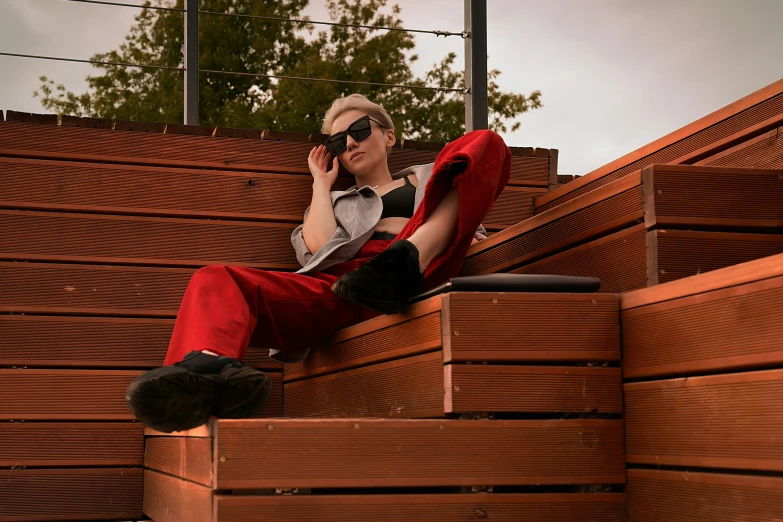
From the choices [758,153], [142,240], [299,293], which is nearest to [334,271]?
[299,293]

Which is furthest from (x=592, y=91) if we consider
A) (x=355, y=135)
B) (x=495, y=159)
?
(x=495, y=159)

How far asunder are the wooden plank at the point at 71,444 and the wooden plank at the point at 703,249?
189 cm

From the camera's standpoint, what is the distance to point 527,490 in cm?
198

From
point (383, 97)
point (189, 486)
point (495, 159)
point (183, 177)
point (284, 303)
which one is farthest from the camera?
point (383, 97)

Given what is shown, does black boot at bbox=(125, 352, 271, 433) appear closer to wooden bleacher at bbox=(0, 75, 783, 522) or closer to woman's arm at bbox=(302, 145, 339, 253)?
wooden bleacher at bbox=(0, 75, 783, 522)

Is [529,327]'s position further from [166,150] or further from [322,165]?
[166,150]

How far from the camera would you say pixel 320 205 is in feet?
10.4

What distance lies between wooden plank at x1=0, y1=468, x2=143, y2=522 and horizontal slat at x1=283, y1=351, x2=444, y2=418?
0.60 m

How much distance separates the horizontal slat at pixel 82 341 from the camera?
3154mm

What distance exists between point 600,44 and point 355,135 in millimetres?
8170

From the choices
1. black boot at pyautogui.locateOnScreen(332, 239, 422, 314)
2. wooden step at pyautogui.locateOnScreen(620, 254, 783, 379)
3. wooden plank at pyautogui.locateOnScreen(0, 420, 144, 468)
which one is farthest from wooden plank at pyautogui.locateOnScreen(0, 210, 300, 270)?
wooden step at pyautogui.locateOnScreen(620, 254, 783, 379)

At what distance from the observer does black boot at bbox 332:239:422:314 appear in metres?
2.23

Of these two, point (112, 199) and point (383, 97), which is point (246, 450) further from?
point (383, 97)

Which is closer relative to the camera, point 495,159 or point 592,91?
point 495,159
